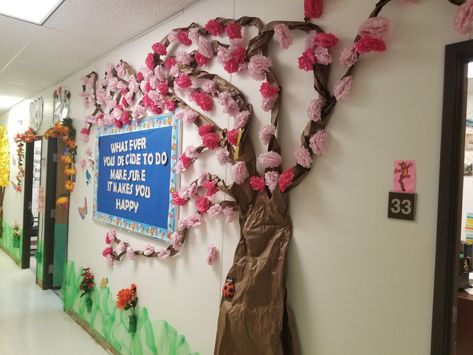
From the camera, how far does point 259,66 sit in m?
1.48

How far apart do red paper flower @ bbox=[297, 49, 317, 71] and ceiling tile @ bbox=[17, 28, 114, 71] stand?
6.70 ft

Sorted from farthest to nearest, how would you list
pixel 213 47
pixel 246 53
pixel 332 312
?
pixel 213 47 < pixel 246 53 < pixel 332 312

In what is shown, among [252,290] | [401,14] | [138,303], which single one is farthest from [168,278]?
[401,14]

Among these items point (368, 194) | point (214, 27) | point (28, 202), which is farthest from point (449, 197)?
point (28, 202)

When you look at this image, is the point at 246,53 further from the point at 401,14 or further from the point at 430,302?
the point at 430,302

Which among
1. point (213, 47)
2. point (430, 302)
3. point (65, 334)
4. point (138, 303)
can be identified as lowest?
point (65, 334)

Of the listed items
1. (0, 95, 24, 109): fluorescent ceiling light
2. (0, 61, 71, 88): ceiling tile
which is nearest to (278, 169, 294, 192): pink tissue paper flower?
(0, 61, 71, 88): ceiling tile

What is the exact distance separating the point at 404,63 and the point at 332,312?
978 mm

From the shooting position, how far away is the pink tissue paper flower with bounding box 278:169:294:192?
1.39m

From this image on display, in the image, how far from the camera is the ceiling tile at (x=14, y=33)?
2.34m

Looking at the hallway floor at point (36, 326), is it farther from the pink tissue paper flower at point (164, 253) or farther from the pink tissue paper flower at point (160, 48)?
the pink tissue paper flower at point (160, 48)

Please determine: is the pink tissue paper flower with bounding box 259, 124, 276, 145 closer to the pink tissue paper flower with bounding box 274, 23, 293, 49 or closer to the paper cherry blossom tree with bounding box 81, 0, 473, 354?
the paper cherry blossom tree with bounding box 81, 0, 473, 354

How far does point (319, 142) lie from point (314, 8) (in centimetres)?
55

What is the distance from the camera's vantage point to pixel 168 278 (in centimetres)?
212
